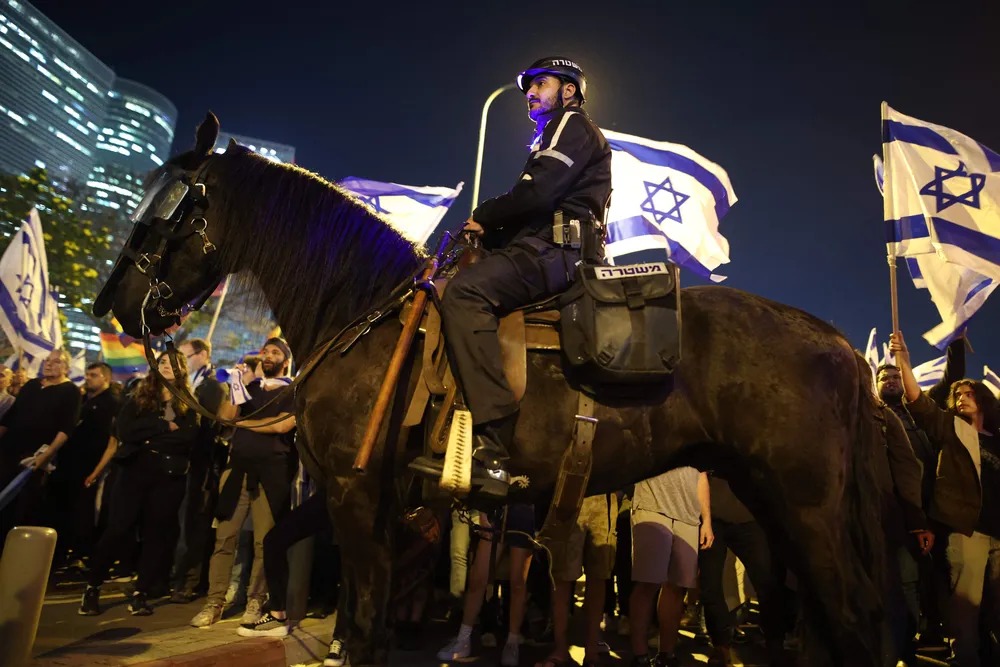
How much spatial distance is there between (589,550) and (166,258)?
15.4 feet

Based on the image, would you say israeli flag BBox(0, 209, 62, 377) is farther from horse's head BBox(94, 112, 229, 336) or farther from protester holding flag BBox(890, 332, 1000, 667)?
protester holding flag BBox(890, 332, 1000, 667)

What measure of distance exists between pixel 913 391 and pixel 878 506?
3361 millimetres

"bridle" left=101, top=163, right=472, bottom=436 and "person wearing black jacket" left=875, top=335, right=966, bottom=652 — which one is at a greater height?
"bridle" left=101, top=163, right=472, bottom=436

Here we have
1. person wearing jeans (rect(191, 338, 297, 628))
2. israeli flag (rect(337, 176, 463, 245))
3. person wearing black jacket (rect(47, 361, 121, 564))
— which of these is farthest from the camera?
israeli flag (rect(337, 176, 463, 245))

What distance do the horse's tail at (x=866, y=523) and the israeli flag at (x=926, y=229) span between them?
4796 millimetres

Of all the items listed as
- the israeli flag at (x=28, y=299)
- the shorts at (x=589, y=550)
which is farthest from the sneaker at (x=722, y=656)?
the israeli flag at (x=28, y=299)

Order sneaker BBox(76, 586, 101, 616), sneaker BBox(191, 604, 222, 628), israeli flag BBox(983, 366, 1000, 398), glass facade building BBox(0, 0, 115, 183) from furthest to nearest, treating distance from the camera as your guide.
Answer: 1. glass facade building BBox(0, 0, 115, 183)
2. israeli flag BBox(983, 366, 1000, 398)
3. sneaker BBox(76, 586, 101, 616)
4. sneaker BBox(191, 604, 222, 628)

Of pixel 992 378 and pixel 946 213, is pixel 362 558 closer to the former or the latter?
pixel 946 213

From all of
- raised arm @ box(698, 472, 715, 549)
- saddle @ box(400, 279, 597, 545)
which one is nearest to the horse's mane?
saddle @ box(400, 279, 597, 545)

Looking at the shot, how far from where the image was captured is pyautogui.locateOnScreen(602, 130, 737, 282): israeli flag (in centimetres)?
1141

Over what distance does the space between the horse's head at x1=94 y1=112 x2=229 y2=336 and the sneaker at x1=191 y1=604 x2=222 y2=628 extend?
362 cm

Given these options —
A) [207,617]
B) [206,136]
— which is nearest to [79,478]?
[207,617]

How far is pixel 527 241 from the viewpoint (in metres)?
3.71

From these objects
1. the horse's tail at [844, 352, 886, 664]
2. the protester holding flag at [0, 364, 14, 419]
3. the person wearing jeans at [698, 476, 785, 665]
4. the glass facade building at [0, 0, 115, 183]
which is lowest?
the person wearing jeans at [698, 476, 785, 665]
